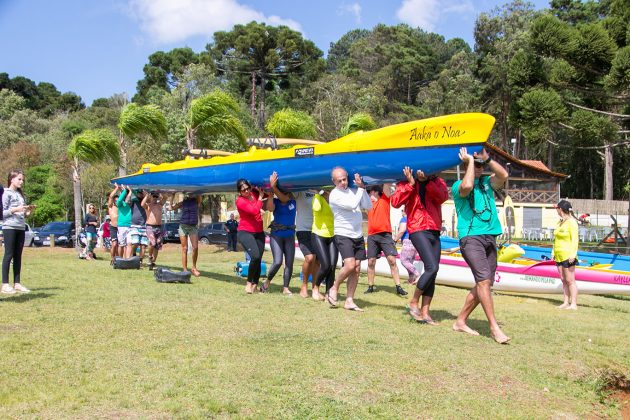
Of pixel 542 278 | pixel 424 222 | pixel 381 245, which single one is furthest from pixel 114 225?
pixel 542 278

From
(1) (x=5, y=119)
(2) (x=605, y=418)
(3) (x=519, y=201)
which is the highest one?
(1) (x=5, y=119)

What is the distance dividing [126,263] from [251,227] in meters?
4.28

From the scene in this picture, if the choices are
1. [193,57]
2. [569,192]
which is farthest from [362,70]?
[569,192]

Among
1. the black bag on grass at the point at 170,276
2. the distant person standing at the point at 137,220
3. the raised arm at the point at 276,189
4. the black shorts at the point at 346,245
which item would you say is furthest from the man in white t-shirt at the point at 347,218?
the distant person standing at the point at 137,220

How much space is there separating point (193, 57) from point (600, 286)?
55369 millimetres

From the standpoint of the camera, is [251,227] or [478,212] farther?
[251,227]

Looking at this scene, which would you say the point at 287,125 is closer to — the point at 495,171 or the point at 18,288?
the point at 18,288

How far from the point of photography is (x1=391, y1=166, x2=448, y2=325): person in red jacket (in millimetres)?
6559

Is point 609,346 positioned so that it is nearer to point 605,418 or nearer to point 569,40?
point 605,418

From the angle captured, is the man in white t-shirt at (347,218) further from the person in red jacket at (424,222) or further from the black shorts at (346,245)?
the person in red jacket at (424,222)

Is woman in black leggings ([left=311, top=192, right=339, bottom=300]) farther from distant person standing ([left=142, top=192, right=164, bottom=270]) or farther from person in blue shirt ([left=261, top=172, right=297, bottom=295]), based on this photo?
distant person standing ([left=142, top=192, right=164, bottom=270])

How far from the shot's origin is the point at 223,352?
16.4ft

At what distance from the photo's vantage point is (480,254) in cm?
596

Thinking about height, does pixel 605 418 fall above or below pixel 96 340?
below
